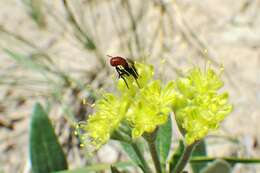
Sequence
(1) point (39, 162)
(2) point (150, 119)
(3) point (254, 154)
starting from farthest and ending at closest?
(3) point (254, 154)
(1) point (39, 162)
(2) point (150, 119)

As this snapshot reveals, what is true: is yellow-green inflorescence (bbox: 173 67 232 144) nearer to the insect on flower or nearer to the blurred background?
the insect on flower

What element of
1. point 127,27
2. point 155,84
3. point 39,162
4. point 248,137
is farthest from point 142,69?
point 127,27

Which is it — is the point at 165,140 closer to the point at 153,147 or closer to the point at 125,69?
the point at 153,147

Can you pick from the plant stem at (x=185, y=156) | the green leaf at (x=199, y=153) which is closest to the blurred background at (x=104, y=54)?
the green leaf at (x=199, y=153)

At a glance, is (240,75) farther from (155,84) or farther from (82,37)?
(155,84)

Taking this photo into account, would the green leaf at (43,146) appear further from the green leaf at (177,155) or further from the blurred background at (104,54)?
the green leaf at (177,155)

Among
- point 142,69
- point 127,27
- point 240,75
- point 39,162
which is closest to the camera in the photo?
point 142,69

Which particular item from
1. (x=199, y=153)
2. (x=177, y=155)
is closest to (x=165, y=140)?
(x=177, y=155)
